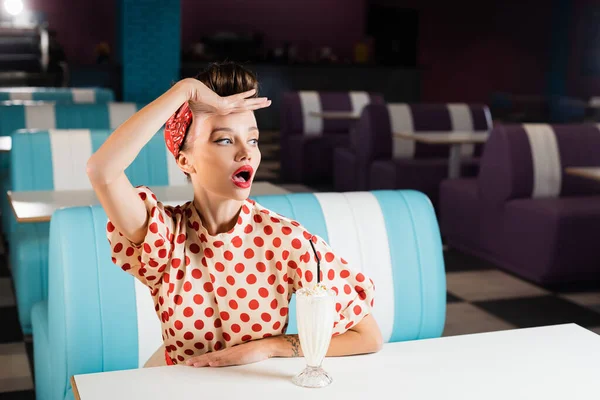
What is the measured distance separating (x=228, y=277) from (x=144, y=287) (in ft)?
1.72

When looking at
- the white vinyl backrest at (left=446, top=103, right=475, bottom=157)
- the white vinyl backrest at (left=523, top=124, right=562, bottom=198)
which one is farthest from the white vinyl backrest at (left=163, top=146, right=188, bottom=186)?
the white vinyl backrest at (left=446, top=103, right=475, bottom=157)

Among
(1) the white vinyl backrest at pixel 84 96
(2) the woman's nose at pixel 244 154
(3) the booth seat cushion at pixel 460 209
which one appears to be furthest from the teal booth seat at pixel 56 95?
(2) the woman's nose at pixel 244 154

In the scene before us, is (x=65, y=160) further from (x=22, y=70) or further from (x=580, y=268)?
(x=22, y=70)

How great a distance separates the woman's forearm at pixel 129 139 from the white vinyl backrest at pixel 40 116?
362 cm

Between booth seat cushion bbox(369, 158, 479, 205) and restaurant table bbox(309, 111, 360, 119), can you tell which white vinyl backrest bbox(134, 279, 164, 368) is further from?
restaurant table bbox(309, 111, 360, 119)

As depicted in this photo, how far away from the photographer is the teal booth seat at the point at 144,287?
1.72 metres

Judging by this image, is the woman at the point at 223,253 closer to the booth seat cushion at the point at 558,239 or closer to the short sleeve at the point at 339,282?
the short sleeve at the point at 339,282

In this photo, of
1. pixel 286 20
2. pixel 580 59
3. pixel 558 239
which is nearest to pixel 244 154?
pixel 558 239

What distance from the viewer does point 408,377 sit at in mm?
1271

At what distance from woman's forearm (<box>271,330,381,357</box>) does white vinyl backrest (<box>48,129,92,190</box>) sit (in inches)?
85.8

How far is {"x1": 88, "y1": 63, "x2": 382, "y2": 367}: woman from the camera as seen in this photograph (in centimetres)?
128

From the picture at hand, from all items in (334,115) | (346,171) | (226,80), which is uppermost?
(226,80)

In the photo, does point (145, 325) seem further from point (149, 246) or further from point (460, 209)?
point (460, 209)

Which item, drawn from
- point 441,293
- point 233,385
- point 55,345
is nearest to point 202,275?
point 233,385
